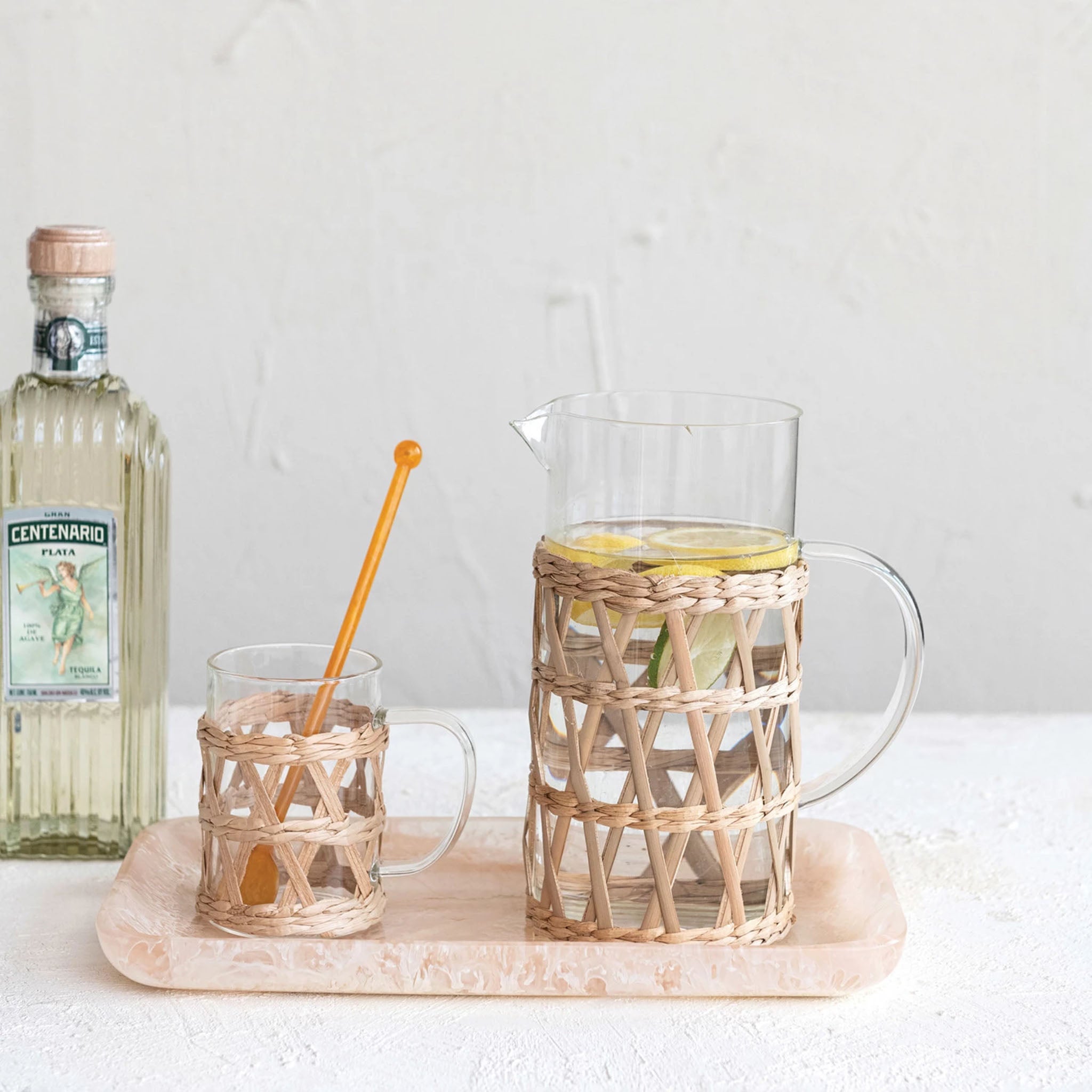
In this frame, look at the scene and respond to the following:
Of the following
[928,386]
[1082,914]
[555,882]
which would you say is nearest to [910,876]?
[1082,914]

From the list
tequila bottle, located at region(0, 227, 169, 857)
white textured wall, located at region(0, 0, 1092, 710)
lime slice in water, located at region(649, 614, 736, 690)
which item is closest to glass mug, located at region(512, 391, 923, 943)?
lime slice in water, located at region(649, 614, 736, 690)

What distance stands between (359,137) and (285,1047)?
0.68m

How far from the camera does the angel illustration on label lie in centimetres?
59

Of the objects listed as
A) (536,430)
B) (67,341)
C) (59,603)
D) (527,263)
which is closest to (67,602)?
(59,603)

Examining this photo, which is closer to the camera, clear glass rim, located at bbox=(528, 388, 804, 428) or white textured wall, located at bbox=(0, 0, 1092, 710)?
clear glass rim, located at bbox=(528, 388, 804, 428)

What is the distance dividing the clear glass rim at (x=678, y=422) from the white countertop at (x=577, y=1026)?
0.20m

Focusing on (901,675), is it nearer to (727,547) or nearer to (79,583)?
(727,547)

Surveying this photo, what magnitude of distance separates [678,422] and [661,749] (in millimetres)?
123

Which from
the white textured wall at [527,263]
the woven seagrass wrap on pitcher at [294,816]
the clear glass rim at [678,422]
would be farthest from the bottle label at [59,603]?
the white textured wall at [527,263]

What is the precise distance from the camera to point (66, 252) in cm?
56

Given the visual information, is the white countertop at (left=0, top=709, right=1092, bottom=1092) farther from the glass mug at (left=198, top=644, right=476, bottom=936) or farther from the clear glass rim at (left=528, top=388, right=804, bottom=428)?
the clear glass rim at (left=528, top=388, right=804, bottom=428)

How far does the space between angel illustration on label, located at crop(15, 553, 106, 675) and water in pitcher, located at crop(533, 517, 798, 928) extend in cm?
21

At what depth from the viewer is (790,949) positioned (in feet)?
1.60

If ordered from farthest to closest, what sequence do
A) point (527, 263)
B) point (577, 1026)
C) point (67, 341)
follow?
point (527, 263)
point (67, 341)
point (577, 1026)
